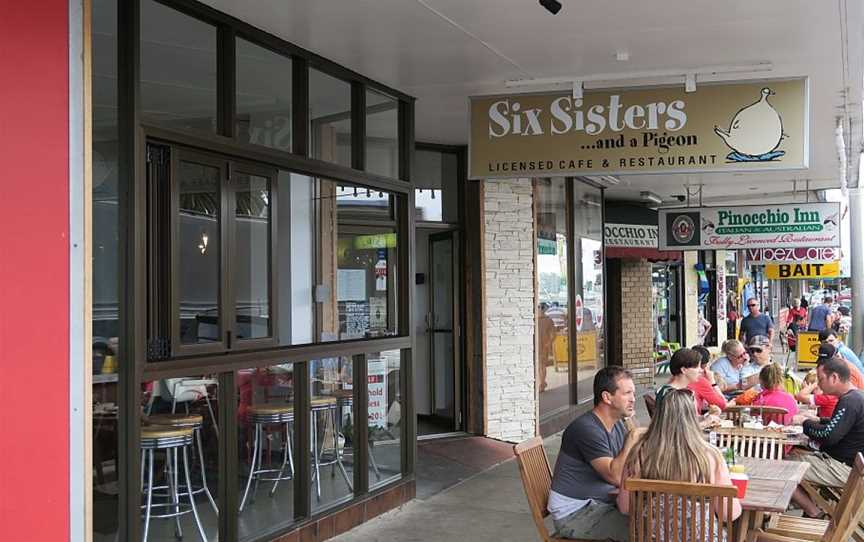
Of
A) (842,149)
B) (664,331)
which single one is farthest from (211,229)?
(664,331)

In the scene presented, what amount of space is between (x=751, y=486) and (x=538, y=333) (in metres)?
5.67

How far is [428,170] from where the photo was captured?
9617mm

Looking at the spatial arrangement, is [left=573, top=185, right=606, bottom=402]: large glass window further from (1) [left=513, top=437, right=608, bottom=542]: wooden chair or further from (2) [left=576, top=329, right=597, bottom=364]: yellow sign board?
(1) [left=513, top=437, right=608, bottom=542]: wooden chair

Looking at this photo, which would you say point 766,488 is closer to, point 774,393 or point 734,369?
point 774,393

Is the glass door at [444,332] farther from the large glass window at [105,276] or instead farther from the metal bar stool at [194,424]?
the large glass window at [105,276]

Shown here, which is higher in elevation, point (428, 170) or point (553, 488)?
point (428, 170)

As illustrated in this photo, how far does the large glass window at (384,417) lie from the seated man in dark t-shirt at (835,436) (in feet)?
10.3

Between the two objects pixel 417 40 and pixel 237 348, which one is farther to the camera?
pixel 417 40

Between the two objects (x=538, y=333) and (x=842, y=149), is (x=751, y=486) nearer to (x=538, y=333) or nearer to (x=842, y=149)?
(x=538, y=333)

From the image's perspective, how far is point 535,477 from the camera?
15.6ft

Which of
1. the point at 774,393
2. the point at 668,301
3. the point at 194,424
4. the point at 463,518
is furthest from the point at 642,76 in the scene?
the point at 668,301

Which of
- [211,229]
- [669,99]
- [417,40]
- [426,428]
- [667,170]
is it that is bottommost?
[426,428]

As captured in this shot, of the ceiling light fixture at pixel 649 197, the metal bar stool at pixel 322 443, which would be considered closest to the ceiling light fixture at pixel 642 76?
the metal bar stool at pixel 322 443

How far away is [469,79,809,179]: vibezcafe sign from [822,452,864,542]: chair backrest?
8.28 feet
